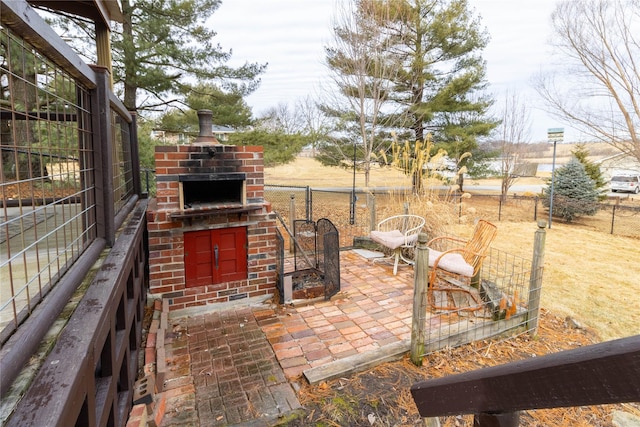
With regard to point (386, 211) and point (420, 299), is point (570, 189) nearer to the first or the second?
point (386, 211)

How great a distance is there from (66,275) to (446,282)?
3.69 m

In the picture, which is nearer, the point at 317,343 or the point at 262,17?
the point at 317,343

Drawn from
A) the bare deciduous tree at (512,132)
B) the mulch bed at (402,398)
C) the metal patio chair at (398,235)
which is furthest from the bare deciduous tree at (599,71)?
the mulch bed at (402,398)

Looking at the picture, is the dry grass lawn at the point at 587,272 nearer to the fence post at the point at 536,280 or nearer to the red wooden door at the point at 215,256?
the fence post at the point at 536,280

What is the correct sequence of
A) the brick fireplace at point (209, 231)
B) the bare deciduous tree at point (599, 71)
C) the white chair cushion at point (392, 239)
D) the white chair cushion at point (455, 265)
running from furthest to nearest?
1. the bare deciduous tree at point (599, 71)
2. the white chair cushion at point (392, 239)
3. the white chair cushion at point (455, 265)
4. the brick fireplace at point (209, 231)

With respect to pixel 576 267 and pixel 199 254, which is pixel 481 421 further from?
pixel 576 267

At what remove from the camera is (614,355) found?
38cm

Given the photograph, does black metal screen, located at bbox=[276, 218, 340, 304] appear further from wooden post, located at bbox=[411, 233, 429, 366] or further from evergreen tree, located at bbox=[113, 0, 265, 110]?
evergreen tree, located at bbox=[113, 0, 265, 110]

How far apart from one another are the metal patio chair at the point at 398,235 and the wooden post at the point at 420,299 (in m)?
1.70

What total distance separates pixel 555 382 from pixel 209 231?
322 cm

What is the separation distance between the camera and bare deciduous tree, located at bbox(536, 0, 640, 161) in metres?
8.04

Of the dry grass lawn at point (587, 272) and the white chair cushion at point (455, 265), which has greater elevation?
the white chair cushion at point (455, 265)

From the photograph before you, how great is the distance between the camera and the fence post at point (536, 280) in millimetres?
2852

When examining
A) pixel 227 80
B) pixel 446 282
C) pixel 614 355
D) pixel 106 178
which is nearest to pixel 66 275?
pixel 106 178
